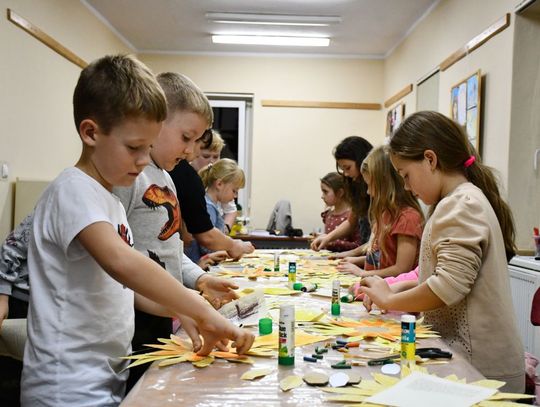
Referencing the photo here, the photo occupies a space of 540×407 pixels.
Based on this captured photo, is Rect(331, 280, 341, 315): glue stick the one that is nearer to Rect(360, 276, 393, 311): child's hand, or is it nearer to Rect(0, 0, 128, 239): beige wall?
Rect(360, 276, 393, 311): child's hand

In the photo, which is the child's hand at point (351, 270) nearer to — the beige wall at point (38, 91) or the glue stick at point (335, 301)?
the glue stick at point (335, 301)

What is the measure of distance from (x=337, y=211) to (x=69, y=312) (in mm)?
3658

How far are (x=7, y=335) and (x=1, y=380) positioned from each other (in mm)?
416

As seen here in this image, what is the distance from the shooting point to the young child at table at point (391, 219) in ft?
7.97

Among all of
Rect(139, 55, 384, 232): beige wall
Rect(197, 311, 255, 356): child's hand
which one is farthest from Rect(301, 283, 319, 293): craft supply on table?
Rect(139, 55, 384, 232): beige wall

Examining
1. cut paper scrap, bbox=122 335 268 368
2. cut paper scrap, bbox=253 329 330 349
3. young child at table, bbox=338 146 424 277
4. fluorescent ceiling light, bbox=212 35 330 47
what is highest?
fluorescent ceiling light, bbox=212 35 330 47

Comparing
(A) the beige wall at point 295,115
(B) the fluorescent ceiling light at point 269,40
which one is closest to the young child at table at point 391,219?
(B) the fluorescent ceiling light at point 269,40

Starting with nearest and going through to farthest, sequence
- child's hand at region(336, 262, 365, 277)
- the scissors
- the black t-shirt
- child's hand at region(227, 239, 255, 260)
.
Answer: the scissors < the black t-shirt < child's hand at region(336, 262, 365, 277) < child's hand at region(227, 239, 255, 260)

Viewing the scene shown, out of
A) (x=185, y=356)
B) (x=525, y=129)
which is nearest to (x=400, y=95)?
(x=525, y=129)

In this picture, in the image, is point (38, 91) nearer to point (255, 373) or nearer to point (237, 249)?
point (237, 249)

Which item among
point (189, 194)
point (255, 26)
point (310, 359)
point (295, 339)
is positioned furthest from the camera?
point (255, 26)

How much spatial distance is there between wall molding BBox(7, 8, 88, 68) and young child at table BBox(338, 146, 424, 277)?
314 centimetres

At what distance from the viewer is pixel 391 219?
2531 millimetres

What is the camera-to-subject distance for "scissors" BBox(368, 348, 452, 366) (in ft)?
4.01
